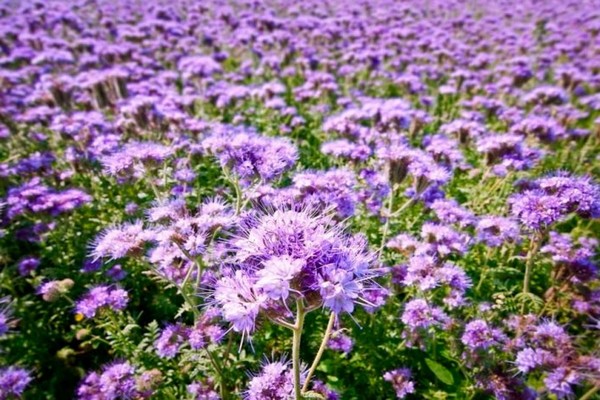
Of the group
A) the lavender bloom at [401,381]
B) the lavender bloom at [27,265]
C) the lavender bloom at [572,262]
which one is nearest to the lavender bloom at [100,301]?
the lavender bloom at [27,265]

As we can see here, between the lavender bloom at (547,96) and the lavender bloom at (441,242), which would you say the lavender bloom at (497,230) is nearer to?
the lavender bloom at (441,242)

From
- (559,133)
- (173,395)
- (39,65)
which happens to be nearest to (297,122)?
(559,133)

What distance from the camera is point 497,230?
3.41m

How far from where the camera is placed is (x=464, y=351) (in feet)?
9.56

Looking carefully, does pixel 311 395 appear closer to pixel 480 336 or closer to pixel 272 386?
pixel 272 386

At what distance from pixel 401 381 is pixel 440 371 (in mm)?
294

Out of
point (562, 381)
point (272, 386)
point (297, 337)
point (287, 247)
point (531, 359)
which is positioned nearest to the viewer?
point (287, 247)

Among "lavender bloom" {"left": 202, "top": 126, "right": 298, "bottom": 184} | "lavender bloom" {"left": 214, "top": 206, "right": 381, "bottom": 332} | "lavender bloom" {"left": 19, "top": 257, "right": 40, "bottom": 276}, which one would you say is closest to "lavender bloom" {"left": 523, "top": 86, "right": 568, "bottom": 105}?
"lavender bloom" {"left": 202, "top": 126, "right": 298, "bottom": 184}

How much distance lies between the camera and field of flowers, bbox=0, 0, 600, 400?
241 centimetres

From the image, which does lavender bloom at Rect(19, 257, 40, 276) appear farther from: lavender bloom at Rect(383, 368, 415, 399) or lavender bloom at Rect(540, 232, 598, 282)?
lavender bloom at Rect(540, 232, 598, 282)

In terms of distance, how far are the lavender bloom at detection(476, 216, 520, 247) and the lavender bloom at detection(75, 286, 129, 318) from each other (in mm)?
2774

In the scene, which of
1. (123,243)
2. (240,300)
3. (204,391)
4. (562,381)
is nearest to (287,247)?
(240,300)

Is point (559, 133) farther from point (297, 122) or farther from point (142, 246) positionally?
point (142, 246)

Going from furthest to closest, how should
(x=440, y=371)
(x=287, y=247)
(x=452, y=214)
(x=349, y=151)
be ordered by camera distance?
1. (x=349, y=151)
2. (x=452, y=214)
3. (x=440, y=371)
4. (x=287, y=247)
